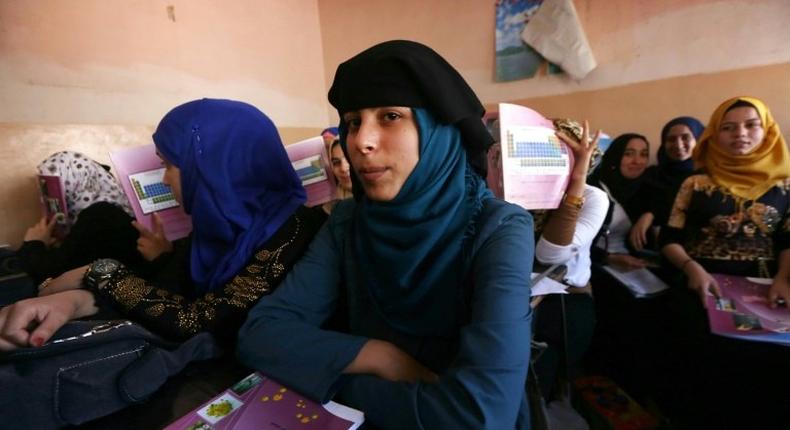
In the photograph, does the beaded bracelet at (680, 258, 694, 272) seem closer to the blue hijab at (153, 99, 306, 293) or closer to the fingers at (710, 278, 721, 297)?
the fingers at (710, 278, 721, 297)

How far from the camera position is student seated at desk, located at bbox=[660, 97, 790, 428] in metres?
1.44

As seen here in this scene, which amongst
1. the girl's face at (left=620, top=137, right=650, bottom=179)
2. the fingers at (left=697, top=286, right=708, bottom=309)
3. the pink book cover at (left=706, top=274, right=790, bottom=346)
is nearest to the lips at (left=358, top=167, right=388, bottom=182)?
the pink book cover at (left=706, top=274, right=790, bottom=346)

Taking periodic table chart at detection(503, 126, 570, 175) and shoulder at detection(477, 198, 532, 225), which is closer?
shoulder at detection(477, 198, 532, 225)

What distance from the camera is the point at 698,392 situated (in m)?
1.62

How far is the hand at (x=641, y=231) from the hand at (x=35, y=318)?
8.23 ft

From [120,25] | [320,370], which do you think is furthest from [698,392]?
[120,25]

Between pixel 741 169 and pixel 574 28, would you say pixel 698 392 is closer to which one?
pixel 741 169

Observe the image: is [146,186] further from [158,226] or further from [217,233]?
[217,233]

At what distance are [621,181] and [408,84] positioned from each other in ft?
7.17

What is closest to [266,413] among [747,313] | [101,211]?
[101,211]

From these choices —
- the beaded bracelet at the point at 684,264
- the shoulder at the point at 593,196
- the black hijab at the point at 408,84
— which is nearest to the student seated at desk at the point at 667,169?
the beaded bracelet at the point at 684,264

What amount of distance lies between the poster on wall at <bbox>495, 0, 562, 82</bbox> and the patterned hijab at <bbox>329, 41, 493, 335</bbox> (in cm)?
199

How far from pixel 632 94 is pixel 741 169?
2.69ft

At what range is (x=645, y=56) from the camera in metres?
2.26
